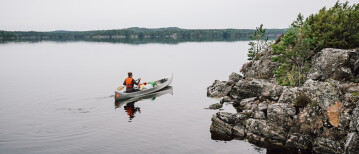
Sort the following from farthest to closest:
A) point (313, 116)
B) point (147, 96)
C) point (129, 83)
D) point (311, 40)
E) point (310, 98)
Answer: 1. point (147, 96)
2. point (129, 83)
3. point (311, 40)
4. point (310, 98)
5. point (313, 116)

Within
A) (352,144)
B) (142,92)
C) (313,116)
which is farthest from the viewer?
(142,92)

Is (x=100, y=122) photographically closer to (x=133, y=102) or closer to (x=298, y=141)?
(x=133, y=102)

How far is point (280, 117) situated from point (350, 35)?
1454 cm

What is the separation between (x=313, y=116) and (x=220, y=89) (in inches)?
677

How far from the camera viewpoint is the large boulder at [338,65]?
23.4m

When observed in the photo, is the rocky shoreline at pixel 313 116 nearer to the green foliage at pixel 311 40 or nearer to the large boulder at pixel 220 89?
the green foliage at pixel 311 40

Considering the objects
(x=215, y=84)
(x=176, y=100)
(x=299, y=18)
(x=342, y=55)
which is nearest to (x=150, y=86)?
(x=176, y=100)

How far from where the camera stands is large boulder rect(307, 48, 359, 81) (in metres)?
23.4

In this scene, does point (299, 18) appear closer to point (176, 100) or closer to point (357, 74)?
point (357, 74)

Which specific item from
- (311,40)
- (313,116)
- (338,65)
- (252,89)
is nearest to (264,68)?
(252,89)

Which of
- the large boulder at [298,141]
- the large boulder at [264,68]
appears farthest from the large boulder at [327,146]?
the large boulder at [264,68]

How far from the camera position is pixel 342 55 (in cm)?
2395

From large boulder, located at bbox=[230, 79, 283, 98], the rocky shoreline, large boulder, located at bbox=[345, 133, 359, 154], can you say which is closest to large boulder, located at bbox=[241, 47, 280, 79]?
large boulder, located at bbox=[230, 79, 283, 98]

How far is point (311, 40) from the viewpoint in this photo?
87.6 feet
